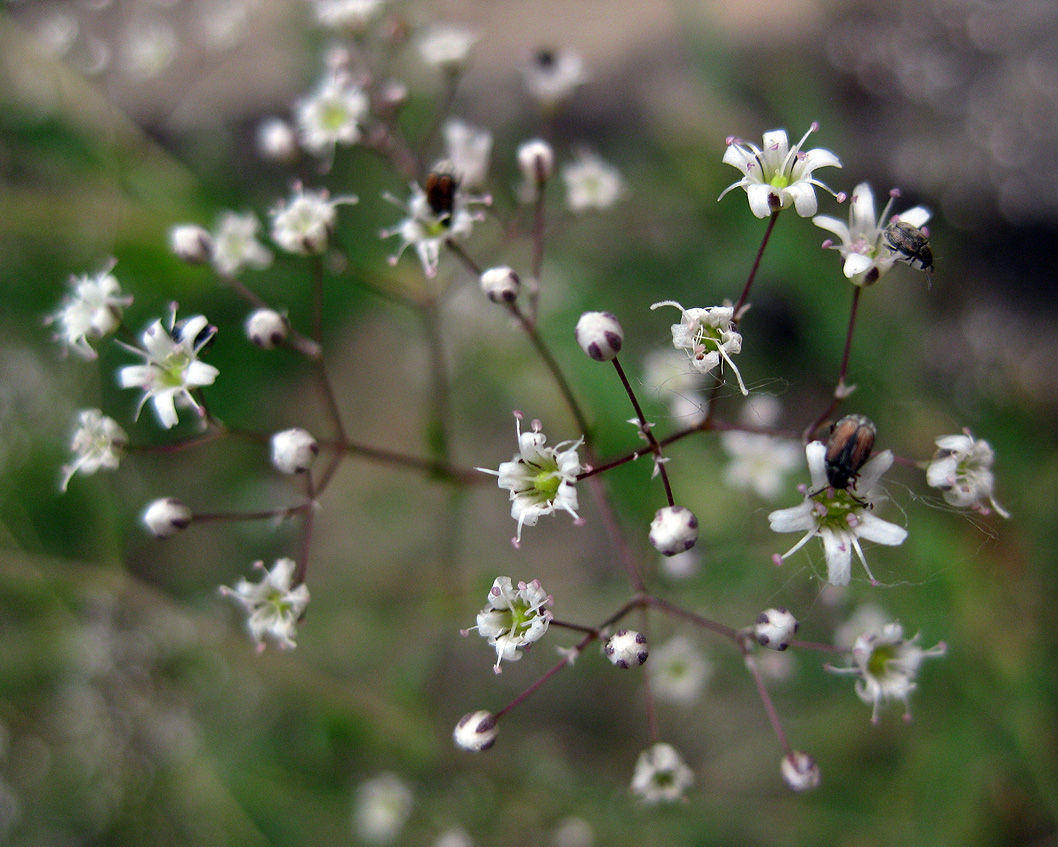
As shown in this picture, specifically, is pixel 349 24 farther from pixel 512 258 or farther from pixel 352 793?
pixel 352 793

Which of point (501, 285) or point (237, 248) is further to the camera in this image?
point (237, 248)

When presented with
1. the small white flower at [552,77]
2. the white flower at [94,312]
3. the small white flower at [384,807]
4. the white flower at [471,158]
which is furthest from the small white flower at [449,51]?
the small white flower at [384,807]

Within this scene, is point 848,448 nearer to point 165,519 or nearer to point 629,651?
point 629,651

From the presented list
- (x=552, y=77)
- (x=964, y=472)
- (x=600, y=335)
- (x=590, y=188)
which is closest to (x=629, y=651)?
(x=600, y=335)

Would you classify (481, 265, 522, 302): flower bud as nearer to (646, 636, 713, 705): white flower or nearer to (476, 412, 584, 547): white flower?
(476, 412, 584, 547): white flower

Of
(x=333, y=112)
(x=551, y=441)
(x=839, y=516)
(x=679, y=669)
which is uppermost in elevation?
(x=333, y=112)

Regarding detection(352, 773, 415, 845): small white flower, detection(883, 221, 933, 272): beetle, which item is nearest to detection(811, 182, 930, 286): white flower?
detection(883, 221, 933, 272): beetle
